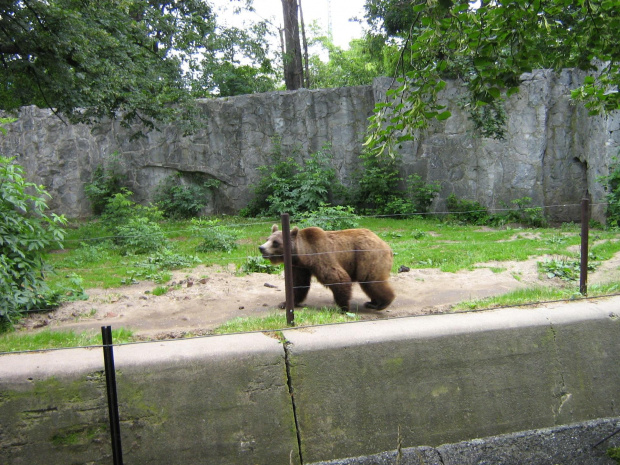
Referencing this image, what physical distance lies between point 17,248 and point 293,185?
8.80m

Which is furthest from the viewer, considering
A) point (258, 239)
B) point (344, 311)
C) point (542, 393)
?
point (258, 239)

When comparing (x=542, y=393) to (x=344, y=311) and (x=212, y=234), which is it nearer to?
(x=344, y=311)

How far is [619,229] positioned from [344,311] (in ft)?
23.6

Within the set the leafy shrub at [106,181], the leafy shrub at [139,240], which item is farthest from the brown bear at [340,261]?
the leafy shrub at [106,181]

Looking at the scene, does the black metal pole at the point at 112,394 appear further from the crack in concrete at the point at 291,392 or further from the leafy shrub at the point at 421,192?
the leafy shrub at the point at 421,192

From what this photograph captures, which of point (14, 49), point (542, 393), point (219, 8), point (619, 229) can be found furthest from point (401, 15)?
point (542, 393)

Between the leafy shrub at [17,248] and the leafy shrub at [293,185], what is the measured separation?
7.43 meters

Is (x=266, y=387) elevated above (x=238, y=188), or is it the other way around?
(x=238, y=188)

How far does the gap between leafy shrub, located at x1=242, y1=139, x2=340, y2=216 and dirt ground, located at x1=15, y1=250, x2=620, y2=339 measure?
18.1 ft

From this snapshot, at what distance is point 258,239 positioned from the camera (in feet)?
33.3

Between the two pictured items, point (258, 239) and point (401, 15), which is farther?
point (401, 15)

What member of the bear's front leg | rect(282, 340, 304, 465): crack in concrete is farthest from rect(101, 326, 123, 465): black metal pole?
the bear's front leg

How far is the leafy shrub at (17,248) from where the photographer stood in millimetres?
5422

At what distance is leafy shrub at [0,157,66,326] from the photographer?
5422mm
